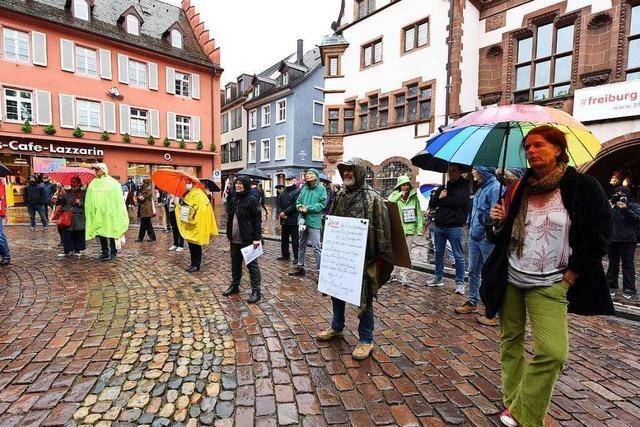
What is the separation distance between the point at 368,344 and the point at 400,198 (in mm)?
3287

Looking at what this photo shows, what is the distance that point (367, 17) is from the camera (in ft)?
67.7

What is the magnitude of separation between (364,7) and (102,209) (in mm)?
19457

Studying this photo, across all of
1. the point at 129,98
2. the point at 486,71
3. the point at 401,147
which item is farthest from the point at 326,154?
the point at 129,98

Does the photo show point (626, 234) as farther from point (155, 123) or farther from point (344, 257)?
point (155, 123)

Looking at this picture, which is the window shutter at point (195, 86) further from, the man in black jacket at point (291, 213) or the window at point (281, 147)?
the man in black jacket at point (291, 213)

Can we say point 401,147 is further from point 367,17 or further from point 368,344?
point 368,344

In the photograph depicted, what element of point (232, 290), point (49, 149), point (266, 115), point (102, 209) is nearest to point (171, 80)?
point (49, 149)

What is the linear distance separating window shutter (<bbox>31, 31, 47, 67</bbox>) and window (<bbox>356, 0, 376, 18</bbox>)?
716 inches

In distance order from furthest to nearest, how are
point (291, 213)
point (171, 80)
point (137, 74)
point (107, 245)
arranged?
point (171, 80), point (137, 74), point (107, 245), point (291, 213)

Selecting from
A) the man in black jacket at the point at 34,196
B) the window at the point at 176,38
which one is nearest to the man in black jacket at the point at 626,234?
the man in black jacket at the point at 34,196

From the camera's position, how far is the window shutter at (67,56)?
21875 millimetres

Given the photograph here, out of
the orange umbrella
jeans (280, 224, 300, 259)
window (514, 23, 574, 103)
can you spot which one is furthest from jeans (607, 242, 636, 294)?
window (514, 23, 574, 103)

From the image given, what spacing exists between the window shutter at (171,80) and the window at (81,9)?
5.49 meters

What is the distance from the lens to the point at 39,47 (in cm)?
2114
